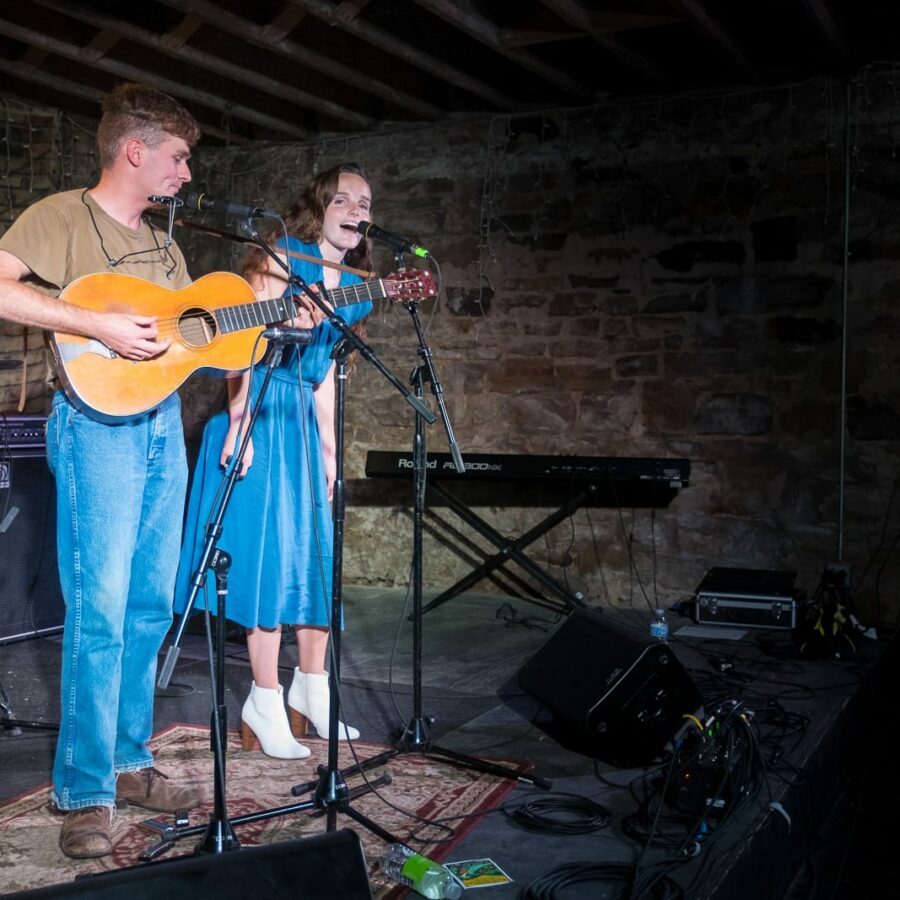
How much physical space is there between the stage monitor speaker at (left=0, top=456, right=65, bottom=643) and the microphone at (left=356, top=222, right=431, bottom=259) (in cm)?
252

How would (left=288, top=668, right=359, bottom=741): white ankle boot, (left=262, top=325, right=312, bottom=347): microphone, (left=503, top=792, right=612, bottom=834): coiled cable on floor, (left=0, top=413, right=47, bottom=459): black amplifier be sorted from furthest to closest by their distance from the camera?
(left=0, top=413, right=47, bottom=459): black amplifier
(left=288, top=668, right=359, bottom=741): white ankle boot
(left=503, top=792, right=612, bottom=834): coiled cable on floor
(left=262, top=325, right=312, bottom=347): microphone

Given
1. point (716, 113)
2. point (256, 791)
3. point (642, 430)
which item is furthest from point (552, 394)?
point (256, 791)

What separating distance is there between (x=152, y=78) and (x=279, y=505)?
11.8ft

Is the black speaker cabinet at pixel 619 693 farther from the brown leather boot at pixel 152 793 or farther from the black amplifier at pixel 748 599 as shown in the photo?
the black amplifier at pixel 748 599

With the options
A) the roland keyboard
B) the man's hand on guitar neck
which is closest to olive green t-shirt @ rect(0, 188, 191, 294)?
the man's hand on guitar neck

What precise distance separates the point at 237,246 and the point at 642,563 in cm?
329

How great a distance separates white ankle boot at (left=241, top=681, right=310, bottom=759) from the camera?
321cm

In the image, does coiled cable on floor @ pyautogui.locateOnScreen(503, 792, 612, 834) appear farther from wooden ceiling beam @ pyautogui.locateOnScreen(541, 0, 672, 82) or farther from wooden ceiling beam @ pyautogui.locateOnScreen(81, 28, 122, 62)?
wooden ceiling beam @ pyautogui.locateOnScreen(81, 28, 122, 62)

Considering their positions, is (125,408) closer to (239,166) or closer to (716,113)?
(716,113)

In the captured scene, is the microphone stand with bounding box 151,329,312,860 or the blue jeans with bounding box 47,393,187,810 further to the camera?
the blue jeans with bounding box 47,393,187,810

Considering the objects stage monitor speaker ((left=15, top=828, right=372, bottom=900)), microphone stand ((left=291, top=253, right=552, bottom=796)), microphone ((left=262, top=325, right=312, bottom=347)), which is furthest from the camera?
microphone stand ((left=291, top=253, right=552, bottom=796))

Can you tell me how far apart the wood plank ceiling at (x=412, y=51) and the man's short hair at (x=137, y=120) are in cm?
226

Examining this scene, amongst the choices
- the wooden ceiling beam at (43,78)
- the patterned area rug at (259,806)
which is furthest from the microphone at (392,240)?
the wooden ceiling beam at (43,78)

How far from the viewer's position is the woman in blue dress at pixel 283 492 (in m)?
3.15
